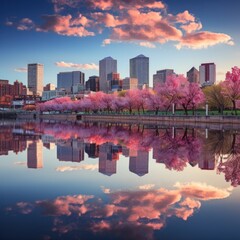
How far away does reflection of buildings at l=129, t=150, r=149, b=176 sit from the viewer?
15.1 metres

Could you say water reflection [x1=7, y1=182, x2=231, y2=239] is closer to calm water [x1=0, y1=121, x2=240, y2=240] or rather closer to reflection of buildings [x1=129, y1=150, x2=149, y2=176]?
calm water [x1=0, y1=121, x2=240, y2=240]

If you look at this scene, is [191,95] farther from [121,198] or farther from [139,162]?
[121,198]

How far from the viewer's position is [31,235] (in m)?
7.16

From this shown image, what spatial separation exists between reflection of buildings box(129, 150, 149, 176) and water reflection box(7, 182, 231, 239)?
3.32 metres

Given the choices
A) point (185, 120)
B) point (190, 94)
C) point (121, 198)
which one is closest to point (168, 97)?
point (190, 94)

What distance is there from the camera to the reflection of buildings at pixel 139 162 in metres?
15.1

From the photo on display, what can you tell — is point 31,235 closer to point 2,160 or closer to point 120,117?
point 2,160

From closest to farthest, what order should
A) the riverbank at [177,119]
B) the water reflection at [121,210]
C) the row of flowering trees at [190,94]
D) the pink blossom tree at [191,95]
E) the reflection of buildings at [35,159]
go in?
the water reflection at [121,210] < the reflection of buildings at [35,159] < the riverbank at [177,119] < the row of flowering trees at [190,94] < the pink blossom tree at [191,95]

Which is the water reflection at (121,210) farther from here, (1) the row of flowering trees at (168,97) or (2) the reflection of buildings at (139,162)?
(1) the row of flowering trees at (168,97)

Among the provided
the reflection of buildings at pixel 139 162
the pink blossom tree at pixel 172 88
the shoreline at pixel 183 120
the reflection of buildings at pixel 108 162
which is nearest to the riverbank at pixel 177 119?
the shoreline at pixel 183 120

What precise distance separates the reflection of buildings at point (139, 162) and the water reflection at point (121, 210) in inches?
131

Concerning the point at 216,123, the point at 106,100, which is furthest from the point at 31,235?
the point at 106,100

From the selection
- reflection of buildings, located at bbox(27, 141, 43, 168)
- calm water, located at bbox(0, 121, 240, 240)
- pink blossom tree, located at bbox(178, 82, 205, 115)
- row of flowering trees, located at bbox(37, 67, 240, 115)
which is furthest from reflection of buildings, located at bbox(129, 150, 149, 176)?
pink blossom tree, located at bbox(178, 82, 205, 115)

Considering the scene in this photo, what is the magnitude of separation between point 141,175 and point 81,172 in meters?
2.63
